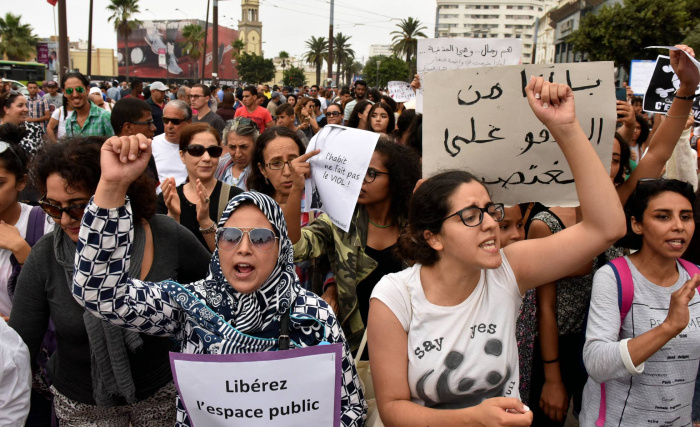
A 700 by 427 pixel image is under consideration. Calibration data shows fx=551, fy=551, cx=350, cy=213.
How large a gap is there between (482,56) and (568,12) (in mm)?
59179

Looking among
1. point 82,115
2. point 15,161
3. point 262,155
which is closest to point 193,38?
point 82,115

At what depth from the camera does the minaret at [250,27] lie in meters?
Answer: 117

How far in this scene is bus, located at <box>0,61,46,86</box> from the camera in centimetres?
3000

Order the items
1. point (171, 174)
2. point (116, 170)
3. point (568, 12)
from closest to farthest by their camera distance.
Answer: point (116, 170) → point (171, 174) → point (568, 12)

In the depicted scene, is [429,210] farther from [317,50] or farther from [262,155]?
[317,50]

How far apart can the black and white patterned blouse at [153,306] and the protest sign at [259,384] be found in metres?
0.14

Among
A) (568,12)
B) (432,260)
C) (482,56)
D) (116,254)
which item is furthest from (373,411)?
(568,12)

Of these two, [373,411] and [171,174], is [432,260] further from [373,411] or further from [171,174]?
[171,174]

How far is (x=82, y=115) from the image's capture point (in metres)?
6.86

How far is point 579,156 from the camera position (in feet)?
6.48

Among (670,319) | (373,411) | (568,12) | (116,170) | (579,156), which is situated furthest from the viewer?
(568,12)

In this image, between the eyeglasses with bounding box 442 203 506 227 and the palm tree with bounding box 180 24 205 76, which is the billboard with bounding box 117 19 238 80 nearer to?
the palm tree with bounding box 180 24 205 76

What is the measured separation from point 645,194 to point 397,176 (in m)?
1.27

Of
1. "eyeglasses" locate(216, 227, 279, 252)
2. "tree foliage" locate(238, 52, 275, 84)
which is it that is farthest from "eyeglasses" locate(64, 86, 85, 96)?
"tree foliage" locate(238, 52, 275, 84)
